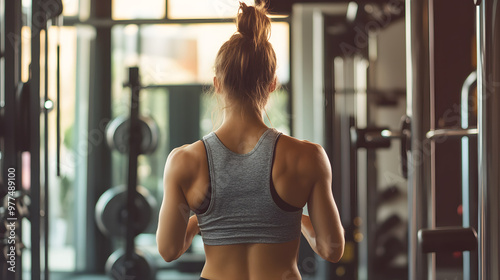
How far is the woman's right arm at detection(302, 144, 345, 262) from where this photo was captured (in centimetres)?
123

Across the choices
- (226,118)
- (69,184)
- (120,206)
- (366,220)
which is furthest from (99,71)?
(226,118)

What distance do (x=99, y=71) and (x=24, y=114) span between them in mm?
3340

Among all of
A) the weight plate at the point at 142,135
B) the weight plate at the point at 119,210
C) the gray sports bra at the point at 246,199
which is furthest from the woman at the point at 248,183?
the weight plate at the point at 119,210

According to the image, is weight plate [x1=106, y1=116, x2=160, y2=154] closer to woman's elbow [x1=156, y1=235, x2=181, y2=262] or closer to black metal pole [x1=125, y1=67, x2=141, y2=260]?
black metal pole [x1=125, y1=67, x2=141, y2=260]

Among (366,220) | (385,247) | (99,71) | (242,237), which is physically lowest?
(385,247)

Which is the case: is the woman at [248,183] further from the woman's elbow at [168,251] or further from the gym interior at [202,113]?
the gym interior at [202,113]

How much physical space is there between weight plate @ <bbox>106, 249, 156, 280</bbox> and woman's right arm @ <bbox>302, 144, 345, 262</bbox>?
2.75 meters

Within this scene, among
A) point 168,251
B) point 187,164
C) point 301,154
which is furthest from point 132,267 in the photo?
point 301,154

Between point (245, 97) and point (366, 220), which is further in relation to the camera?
point (366, 220)

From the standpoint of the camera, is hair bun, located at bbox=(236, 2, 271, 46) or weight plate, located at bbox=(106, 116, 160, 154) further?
weight plate, located at bbox=(106, 116, 160, 154)

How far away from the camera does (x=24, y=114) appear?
75.6 inches

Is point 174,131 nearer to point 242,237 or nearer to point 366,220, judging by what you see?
point 366,220

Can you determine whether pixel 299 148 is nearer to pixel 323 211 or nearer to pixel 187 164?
pixel 323 211

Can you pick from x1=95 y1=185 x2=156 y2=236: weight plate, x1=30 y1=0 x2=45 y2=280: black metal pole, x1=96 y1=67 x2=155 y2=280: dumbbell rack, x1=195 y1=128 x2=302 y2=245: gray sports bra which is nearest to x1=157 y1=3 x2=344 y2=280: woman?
x1=195 y1=128 x2=302 y2=245: gray sports bra
